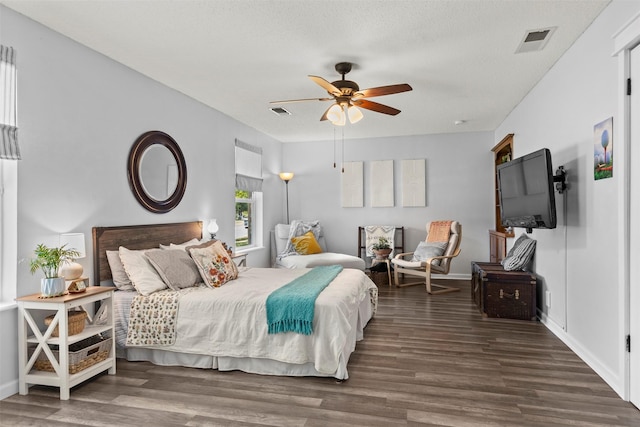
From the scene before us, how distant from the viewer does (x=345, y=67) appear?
11.9ft

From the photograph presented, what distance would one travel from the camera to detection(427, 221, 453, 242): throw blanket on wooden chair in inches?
247

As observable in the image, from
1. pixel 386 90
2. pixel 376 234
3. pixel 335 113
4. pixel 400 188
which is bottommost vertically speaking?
pixel 376 234

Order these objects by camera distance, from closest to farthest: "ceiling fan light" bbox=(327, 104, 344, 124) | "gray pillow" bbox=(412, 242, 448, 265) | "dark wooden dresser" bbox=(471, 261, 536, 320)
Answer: "ceiling fan light" bbox=(327, 104, 344, 124) < "dark wooden dresser" bbox=(471, 261, 536, 320) < "gray pillow" bbox=(412, 242, 448, 265)

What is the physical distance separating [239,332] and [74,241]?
139cm

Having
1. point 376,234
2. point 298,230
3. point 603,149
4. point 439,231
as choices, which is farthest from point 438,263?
point 603,149

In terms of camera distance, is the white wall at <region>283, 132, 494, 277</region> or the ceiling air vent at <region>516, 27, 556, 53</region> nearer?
the ceiling air vent at <region>516, 27, 556, 53</region>

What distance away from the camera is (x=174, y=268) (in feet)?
11.4

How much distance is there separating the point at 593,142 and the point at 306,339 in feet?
8.43

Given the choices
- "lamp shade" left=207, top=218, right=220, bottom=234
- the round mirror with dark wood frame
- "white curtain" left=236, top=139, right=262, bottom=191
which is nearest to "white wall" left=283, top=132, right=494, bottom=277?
"white curtain" left=236, top=139, right=262, bottom=191

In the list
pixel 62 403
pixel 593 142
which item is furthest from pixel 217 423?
pixel 593 142

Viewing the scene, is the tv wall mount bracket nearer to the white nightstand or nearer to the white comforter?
the white comforter

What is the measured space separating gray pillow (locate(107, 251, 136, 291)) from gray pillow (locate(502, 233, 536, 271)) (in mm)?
3947

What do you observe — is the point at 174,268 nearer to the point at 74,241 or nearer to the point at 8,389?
the point at 74,241

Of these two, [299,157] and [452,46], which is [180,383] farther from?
[299,157]
